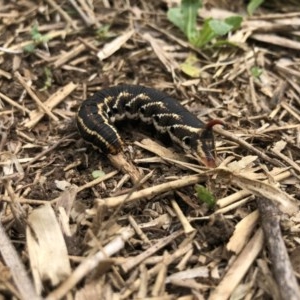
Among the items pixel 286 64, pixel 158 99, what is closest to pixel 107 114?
pixel 158 99

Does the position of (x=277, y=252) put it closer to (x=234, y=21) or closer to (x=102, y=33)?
(x=234, y=21)

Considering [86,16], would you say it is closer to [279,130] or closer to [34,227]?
[279,130]

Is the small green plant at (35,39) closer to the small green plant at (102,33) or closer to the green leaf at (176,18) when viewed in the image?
the small green plant at (102,33)

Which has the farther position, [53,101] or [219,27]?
[219,27]

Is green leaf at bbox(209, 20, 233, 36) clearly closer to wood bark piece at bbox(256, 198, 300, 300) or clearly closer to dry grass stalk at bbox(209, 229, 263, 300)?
wood bark piece at bbox(256, 198, 300, 300)

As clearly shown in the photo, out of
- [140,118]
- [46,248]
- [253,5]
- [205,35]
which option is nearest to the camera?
[46,248]

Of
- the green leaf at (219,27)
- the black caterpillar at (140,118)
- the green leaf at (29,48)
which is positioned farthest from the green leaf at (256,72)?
the green leaf at (29,48)

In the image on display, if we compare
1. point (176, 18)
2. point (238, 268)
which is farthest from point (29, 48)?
point (238, 268)
